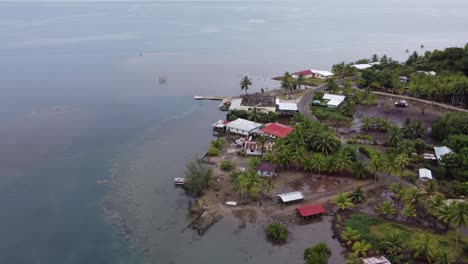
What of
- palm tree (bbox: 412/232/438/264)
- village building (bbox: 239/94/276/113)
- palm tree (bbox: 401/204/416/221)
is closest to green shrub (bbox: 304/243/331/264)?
palm tree (bbox: 412/232/438/264)

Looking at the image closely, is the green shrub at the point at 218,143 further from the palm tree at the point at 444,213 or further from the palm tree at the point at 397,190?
the palm tree at the point at 444,213

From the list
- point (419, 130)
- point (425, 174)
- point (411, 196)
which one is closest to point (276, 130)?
point (419, 130)

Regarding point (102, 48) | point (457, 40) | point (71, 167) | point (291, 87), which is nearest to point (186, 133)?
point (71, 167)

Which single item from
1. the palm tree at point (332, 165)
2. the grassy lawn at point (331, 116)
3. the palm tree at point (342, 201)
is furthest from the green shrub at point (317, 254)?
the grassy lawn at point (331, 116)

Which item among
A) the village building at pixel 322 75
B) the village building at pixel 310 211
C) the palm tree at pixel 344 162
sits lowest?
the village building at pixel 310 211

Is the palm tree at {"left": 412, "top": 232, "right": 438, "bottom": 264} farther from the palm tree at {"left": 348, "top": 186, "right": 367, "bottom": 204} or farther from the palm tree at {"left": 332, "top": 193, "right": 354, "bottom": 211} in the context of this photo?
the palm tree at {"left": 348, "top": 186, "right": 367, "bottom": 204}

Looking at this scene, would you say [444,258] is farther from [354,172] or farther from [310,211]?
[354,172]
